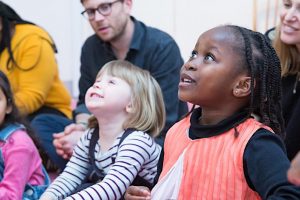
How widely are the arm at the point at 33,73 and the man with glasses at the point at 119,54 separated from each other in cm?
11

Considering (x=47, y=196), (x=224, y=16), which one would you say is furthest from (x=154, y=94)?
(x=224, y=16)

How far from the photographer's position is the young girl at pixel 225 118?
1.03m

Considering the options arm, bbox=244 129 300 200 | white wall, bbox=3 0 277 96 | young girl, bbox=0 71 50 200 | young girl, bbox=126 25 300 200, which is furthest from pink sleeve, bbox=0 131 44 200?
white wall, bbox=3 0 277 96

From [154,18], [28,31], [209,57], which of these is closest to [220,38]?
[209,57]

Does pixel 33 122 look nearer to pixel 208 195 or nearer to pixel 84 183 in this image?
pixel 84 183

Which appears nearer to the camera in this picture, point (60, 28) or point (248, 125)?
point (248, 125)

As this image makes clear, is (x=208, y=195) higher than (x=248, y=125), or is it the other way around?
(x=248, y=125)

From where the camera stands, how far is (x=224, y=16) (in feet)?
8.95

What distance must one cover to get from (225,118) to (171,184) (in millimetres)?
170

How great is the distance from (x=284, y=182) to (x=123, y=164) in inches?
22.1

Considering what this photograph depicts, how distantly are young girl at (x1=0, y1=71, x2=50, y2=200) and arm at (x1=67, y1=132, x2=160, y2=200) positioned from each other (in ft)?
0.95

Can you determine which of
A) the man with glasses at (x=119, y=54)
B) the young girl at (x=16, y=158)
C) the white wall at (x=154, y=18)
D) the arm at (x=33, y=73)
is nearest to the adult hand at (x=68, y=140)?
the man with glasses at (x=119, y=54)

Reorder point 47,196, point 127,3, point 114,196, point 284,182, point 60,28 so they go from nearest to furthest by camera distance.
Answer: point 284,182, point 114,196, point 47,196, point 127,3, point 60,28

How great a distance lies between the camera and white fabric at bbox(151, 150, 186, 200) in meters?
1.11
